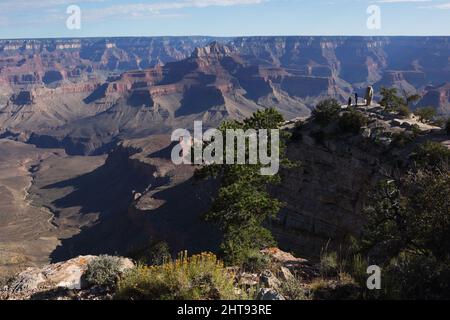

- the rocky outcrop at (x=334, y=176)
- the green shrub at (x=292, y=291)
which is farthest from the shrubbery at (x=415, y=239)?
the rocky outcrop at (x=334, y=176)

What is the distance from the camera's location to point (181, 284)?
10.2 meters

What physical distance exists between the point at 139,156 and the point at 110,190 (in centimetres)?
1537

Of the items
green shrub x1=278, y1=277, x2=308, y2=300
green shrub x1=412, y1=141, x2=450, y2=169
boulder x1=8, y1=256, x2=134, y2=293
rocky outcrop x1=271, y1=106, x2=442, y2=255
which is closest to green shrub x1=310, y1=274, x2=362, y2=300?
green shrub x1=278, y1=277, x2=308, y2=300

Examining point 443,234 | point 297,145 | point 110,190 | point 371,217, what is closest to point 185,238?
point 297,145

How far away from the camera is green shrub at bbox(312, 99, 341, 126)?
128 ft

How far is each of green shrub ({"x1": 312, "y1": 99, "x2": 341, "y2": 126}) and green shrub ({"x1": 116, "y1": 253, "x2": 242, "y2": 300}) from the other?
30024mm

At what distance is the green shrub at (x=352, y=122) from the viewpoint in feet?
118

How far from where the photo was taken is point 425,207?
13930mm

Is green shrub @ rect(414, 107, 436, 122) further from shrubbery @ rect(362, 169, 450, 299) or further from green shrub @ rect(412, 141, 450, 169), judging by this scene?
shrubbery @ rect(362, 169, 450, 299)

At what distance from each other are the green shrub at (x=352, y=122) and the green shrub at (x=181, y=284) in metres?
27.7

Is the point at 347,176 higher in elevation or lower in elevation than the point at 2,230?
higher

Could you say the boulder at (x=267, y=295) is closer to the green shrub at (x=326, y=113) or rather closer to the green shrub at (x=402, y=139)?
the green shrub at (x=402, y=139)
